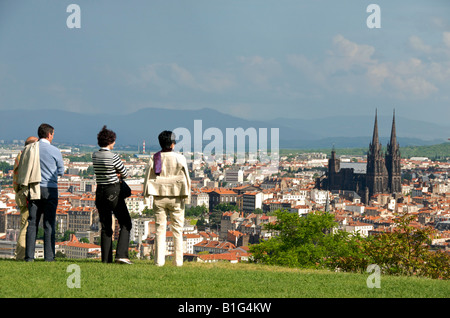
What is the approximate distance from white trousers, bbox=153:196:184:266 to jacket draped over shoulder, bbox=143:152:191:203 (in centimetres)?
6

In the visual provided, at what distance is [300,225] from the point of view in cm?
1073

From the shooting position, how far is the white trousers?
4.88m

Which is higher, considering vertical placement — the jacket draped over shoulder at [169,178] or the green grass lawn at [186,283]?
the jacket draped over shoulder at [169,178]

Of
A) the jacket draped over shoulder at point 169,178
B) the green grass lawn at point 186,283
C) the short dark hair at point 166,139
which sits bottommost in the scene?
the green grass lawn at point 186,283

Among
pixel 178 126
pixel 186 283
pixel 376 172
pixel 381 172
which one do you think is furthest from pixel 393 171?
pixel 186 283

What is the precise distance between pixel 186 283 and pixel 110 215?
105 centimetres

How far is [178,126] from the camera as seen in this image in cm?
13088

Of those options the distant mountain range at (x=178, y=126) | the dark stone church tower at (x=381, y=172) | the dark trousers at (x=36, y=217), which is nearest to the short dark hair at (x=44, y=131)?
the dark trousers at (x=36, y=217)

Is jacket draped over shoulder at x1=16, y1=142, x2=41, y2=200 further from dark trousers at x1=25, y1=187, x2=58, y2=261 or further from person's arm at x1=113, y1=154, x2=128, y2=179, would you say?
person's arm at x1=113, y1=154, x2=128, y2=179

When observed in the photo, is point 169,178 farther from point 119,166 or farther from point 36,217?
point 36,217

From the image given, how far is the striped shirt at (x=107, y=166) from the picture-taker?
4852mm

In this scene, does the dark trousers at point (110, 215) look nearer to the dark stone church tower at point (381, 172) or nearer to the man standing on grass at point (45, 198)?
the man standing on grass at point (45, 198)
